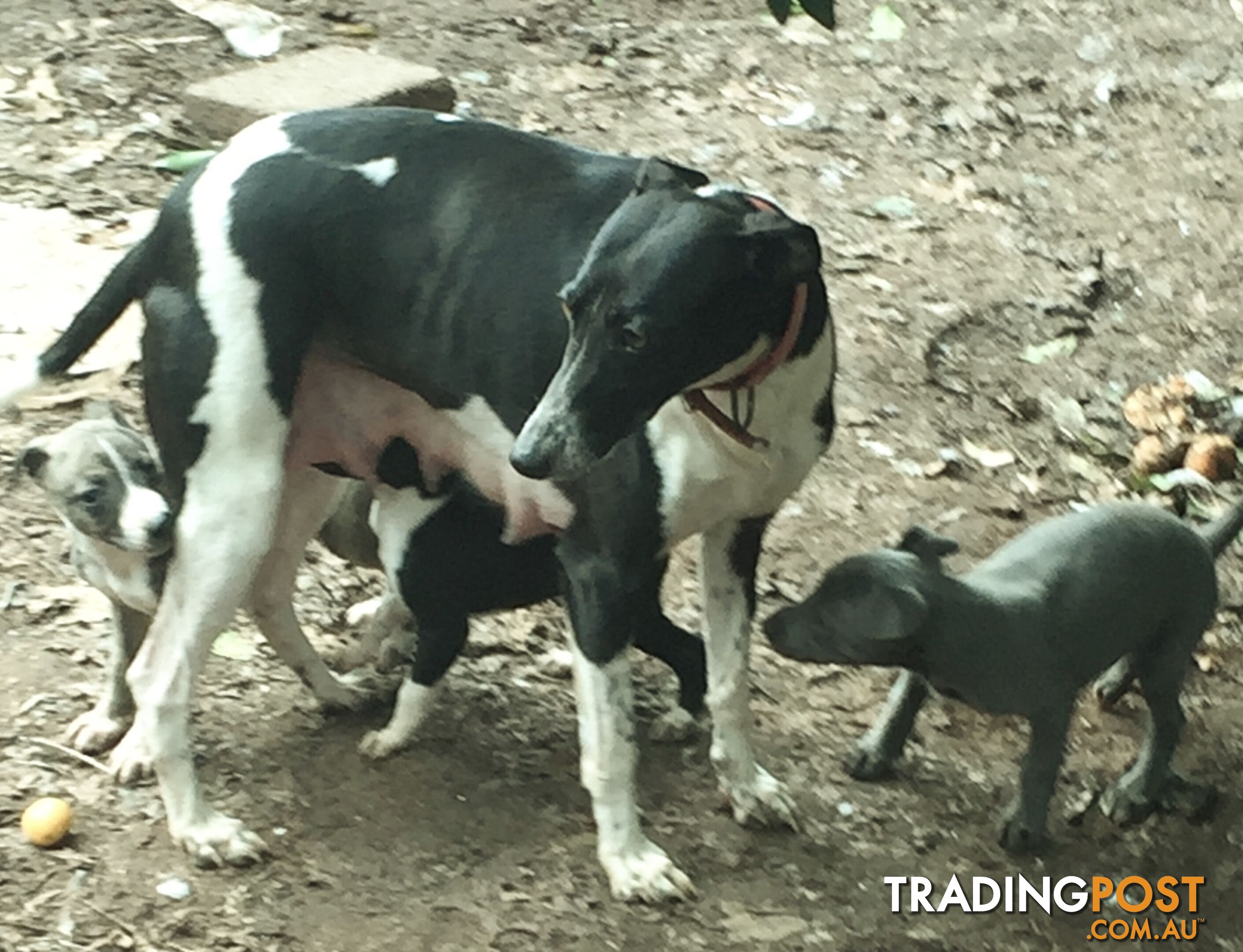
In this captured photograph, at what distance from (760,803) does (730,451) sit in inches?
34.8

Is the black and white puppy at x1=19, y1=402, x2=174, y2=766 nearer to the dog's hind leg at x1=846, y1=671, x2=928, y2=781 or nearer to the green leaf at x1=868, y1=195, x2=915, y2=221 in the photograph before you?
the dog's hind leg at x1=846, y1=671, x2=928, y2=781

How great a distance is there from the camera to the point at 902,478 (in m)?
4.62

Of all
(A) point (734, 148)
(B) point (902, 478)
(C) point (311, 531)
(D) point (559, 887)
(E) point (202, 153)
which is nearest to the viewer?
(D) point (559, 887)

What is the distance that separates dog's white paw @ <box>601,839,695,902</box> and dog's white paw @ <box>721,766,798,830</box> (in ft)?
0.78

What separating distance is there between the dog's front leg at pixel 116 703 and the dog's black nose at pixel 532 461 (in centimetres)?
112

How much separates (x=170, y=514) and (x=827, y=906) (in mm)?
1438

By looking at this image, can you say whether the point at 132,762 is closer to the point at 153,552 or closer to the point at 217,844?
the point at 217,844

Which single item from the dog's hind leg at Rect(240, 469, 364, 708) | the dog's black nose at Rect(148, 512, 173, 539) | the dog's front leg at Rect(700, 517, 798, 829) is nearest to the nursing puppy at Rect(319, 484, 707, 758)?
the dog's hind leg at Rect(240, 469, 364, 708)

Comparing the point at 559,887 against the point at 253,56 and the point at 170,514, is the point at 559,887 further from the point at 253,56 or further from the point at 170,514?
the point at 253,56

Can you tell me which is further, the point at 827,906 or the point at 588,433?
the point at 827,906

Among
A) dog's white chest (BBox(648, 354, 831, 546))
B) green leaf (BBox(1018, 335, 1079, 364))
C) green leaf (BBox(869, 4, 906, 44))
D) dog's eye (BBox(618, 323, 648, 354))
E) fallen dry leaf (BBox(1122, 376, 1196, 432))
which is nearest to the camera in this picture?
dog's eye (BBox(618, 323, 648, 354))

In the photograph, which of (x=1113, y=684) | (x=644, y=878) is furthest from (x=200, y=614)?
(x=1113, y=684)

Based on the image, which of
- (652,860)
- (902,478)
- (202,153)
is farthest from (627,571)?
(202,153)

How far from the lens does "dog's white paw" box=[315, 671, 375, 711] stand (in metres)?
3.56
